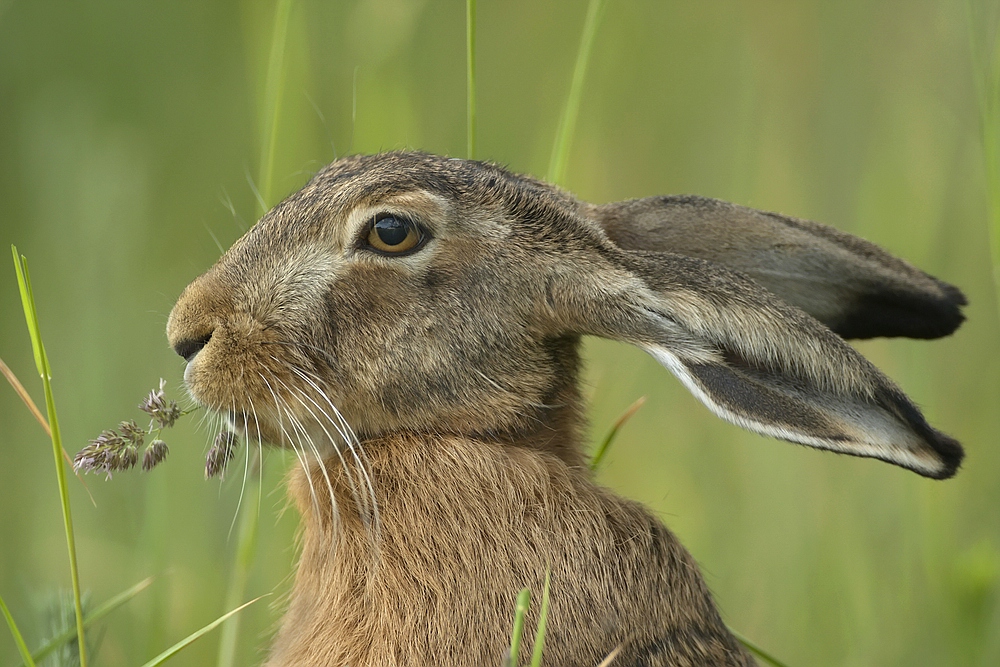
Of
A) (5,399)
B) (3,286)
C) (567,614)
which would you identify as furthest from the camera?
(3,286)

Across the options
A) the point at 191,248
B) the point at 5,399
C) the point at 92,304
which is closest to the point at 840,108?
the point at 191,248

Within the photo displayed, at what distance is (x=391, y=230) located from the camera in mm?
3893

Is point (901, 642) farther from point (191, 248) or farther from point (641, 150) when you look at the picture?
point (191, 248)

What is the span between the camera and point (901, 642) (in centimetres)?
518

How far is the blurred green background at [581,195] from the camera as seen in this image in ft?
17.0

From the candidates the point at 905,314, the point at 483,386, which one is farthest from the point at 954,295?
the point at 483,386

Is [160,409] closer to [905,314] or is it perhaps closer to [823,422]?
[823,422]

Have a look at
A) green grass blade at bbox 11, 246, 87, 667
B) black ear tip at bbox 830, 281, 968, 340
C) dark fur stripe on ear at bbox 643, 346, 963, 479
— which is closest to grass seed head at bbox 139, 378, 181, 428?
green grass blade at bbox 11, 246, 87, 667

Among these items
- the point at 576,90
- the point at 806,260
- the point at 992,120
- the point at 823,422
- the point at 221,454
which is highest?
the point at 576,90

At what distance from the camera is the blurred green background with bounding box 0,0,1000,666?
5.18 meters

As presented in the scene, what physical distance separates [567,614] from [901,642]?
2.18m

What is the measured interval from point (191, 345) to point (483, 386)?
2.83 ft

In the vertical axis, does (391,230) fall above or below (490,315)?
above

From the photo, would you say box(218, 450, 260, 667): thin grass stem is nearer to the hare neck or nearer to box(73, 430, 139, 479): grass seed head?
the hare neck
